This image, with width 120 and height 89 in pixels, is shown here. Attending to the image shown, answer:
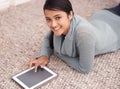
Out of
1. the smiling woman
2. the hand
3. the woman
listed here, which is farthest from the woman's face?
the smiling woman

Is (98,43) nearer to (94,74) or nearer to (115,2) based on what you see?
(94,74)

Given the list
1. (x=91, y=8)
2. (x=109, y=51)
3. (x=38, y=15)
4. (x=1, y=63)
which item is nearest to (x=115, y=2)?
(x=91, y=8)

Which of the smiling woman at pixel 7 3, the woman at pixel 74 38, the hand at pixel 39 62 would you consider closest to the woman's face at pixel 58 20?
the woman at pixel 74 38

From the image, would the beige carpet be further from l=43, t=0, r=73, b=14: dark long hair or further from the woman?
l=43, t=0, r=73, b=14: dark long hair

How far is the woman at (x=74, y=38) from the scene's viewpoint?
4.00ft

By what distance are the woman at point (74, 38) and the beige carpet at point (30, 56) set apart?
5cm

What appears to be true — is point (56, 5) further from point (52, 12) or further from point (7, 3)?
point (7, 3)

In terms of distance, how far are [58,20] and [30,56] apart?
0.33 m

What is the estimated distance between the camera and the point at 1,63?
1387 mm

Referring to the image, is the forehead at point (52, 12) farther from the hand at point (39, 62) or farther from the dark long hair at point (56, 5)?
the hand at point (39, 62)

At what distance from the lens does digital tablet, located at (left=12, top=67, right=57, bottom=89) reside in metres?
1.24

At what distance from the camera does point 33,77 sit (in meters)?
1.28

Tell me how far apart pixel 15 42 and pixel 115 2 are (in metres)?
1.03

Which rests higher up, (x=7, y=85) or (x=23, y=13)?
(x=23, y=13)
